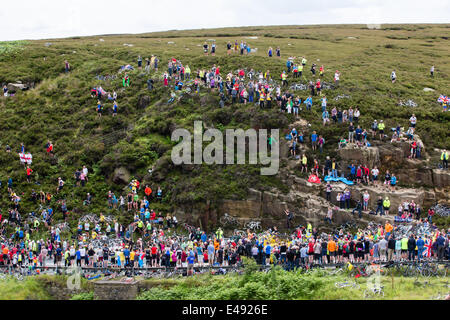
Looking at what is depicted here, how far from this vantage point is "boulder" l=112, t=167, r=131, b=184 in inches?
1762

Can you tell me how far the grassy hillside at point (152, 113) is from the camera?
1689 inches

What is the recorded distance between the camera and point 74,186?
147 ft

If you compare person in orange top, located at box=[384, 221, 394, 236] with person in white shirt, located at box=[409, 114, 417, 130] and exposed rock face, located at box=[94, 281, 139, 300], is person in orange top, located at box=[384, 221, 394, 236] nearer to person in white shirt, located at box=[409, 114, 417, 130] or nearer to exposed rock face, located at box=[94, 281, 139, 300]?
person in white shirt, located at box=[409, 114, 417, 130]

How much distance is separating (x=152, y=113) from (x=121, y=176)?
26.3 feet

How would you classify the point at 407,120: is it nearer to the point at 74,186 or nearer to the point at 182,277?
the point at 182,277

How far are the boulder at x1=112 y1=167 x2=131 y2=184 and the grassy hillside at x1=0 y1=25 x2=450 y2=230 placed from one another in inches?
21.3

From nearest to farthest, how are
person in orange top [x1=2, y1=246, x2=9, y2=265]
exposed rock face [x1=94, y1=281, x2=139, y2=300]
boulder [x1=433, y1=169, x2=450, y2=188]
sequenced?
1. exposed rock face [x1=94, y1=281, x2=139, y2=300]
2. person in orange top [x1=2, y1=246, x2=9, y2=265]
3. boulder [x1=433, y1=169, x2=450, y2=188]

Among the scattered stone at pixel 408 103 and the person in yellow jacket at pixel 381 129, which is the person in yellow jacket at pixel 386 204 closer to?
the person in yellow jacket at pixel 381 129

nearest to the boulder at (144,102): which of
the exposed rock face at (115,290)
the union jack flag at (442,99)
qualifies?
the exposed rock face at (115,290)

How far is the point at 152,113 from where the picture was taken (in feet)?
166

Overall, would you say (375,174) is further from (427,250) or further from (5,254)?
(5,254)

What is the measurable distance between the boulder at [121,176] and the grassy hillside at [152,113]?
541mm

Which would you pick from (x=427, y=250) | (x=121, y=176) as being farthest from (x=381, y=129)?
(x=121, y=176)

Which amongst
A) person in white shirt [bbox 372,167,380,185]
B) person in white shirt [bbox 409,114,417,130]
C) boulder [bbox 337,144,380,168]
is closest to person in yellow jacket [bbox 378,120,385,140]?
boulder [bbox 337,144,380,168]
